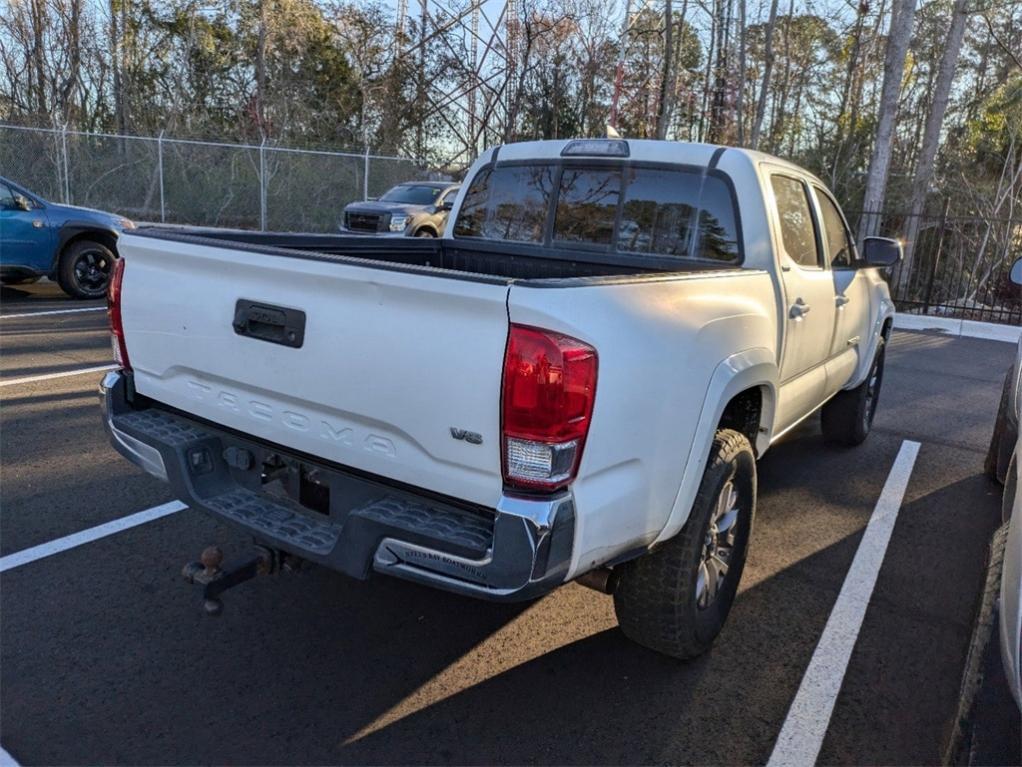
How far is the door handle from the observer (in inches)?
156

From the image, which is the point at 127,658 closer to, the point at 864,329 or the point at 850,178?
the point at 864,329

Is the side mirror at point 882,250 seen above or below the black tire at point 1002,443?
above

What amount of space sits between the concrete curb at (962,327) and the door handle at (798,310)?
34.1 ft

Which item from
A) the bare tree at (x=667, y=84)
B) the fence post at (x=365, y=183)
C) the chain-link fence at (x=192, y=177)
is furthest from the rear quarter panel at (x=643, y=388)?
the bare tree at (x=667, y=84)

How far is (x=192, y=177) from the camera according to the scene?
761 inches

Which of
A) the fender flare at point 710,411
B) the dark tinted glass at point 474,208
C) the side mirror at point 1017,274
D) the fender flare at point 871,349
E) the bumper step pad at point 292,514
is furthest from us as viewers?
the fender flare at point 871,349

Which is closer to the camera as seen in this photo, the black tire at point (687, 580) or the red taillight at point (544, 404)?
the red taillight at point (544, 404)

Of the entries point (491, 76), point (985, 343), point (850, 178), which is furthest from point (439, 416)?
point (850, 178)

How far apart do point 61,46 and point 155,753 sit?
2387cm

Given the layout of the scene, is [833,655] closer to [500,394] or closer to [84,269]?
[500,394]

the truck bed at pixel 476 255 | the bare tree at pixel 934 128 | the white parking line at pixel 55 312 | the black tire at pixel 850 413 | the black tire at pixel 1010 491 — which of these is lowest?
the white parking line at pixel 55 312

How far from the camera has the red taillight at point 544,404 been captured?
7.55 feet

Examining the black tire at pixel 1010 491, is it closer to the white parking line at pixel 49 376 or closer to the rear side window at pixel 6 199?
the white parking line at pixel 49 376

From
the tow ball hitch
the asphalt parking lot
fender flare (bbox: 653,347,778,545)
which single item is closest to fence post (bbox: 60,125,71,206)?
the asphalt parking lot
